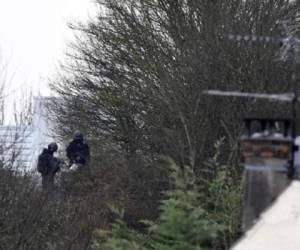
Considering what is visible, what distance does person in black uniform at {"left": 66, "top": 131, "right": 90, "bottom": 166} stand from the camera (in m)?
18.3

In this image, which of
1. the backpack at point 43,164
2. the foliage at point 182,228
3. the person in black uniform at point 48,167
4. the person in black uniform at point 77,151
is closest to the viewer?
the foliage at point 182,228

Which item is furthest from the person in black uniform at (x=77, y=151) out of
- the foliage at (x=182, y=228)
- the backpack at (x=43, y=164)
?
the foliage at (x=182, y=228)

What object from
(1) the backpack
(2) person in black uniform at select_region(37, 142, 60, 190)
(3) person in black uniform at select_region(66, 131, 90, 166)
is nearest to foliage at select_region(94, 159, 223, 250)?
(2) person in black uniform at select_region(37, 142, 60, 190)

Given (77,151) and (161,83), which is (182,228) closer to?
(77,151)

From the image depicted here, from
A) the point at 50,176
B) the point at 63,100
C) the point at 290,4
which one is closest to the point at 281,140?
the point at 50,176

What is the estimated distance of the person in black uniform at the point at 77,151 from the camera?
18297 mm

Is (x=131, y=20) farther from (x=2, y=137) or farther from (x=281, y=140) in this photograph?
(x=281, y=140)

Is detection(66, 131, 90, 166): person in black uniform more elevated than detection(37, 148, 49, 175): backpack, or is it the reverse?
detection(66, 131, 90, 166): person in black uniform

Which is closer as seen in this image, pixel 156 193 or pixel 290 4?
pixel 156 193

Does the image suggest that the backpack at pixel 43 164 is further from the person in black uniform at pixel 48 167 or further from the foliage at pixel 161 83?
the foliage at pixel 161 83

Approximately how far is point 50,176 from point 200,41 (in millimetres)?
4286

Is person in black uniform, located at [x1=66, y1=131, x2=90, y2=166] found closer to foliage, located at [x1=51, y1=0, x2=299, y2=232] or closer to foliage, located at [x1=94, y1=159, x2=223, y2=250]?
foliage, located at [x1=51, y1=0, x2=299, y2=232]

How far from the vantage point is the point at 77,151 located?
1853 centimetres

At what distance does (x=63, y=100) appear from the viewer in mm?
25875
